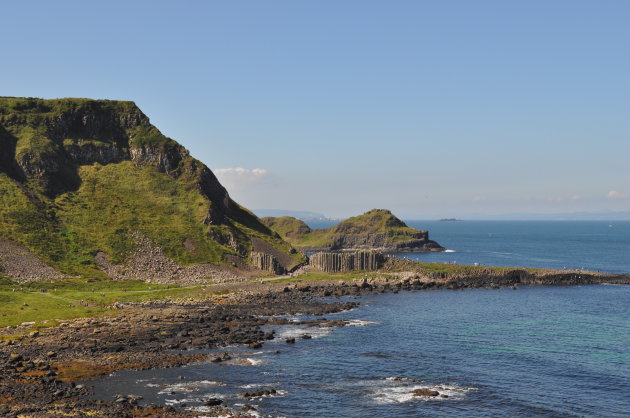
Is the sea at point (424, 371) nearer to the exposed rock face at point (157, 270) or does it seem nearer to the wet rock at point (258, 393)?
the wet rock at point (258, 393)

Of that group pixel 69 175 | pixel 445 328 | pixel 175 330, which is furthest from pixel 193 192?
pixel 445 328

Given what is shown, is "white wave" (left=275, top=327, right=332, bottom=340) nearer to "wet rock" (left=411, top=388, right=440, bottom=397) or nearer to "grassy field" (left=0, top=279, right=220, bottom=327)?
"wet rock" (left=411, top=388, right=440, bottom=397)

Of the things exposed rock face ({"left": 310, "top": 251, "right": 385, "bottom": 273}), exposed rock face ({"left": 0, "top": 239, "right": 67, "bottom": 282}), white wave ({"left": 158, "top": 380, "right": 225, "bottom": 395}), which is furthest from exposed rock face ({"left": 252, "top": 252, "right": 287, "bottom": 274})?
white wave ({"left": 158, "top": 380, "right": 225, "bottom": 395})

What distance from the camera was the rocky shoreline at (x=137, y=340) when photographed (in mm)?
53250

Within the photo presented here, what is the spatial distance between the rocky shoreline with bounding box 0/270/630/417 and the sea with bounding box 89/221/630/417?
10.9 feet

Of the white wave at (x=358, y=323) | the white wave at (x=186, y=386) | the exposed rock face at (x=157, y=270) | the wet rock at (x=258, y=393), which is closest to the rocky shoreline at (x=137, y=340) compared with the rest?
the white wave at (x=358, y=323)

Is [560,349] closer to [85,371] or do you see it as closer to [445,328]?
[445,328]

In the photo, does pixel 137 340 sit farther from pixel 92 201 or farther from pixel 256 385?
pixel 92 201

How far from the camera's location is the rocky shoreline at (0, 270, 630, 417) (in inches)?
2096

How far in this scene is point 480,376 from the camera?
217 feet

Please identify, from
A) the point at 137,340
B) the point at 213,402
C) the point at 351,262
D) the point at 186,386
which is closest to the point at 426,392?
the point at 213,402

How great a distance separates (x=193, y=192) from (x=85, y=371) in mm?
131839

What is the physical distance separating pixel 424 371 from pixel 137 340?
144 ft

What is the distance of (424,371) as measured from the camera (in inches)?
2692
